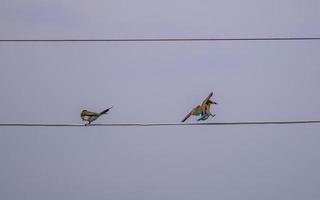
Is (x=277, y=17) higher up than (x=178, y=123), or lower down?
higher up

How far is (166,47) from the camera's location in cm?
90

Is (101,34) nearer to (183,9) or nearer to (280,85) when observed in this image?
(183,9)

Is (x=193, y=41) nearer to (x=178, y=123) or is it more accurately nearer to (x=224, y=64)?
(x=224, y=64)

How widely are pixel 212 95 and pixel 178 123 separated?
0.10 metres

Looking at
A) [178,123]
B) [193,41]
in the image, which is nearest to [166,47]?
[193,41]

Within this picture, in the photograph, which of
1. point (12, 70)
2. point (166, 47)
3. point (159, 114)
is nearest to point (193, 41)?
point (166, 47)

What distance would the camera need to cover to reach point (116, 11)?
35.5 inches

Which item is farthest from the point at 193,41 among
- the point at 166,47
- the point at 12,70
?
the point at 12,70

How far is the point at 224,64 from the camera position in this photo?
0.90 meters

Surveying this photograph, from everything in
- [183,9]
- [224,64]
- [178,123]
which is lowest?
[178,123]

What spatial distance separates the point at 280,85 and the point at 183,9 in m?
0.29

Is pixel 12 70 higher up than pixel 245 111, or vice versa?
pixel 12 70

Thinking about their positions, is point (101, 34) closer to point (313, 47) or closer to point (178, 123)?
point (178, 123)

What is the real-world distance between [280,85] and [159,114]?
0.96 ft
